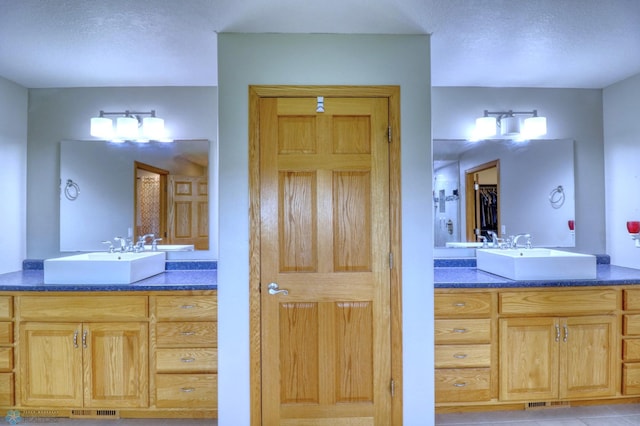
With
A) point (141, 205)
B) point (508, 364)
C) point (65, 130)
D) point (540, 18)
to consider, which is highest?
point (540, 18)

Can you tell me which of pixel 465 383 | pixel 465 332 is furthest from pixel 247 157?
pixel 465 383

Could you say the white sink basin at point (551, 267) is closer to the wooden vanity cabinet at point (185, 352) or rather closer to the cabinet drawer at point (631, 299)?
the cabinet drawer at point (631, 299)

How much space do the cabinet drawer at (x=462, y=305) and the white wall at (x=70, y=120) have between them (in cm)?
187

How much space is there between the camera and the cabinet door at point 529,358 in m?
2.41

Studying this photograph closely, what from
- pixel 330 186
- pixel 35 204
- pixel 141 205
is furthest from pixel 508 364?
pixel 35 204

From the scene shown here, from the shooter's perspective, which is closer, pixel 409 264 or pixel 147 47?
pixel 409 264

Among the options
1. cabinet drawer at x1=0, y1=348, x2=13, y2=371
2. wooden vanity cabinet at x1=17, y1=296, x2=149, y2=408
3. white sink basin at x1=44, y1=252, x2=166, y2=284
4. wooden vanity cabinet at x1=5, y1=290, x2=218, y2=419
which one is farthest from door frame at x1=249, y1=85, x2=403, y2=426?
cabinet drawer at x1=0, y1=348, x2=13, y2=371

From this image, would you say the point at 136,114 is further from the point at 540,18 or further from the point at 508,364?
the point at 508,364

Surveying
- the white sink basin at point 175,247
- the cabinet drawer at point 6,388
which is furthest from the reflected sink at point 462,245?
the cabinet drawer at point 6,388

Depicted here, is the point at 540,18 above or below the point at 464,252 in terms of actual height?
above

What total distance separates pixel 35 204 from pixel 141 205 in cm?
89

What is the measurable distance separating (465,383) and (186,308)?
1.88 meters

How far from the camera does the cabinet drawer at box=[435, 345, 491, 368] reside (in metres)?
2.40

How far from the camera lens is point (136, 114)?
2996 mm
